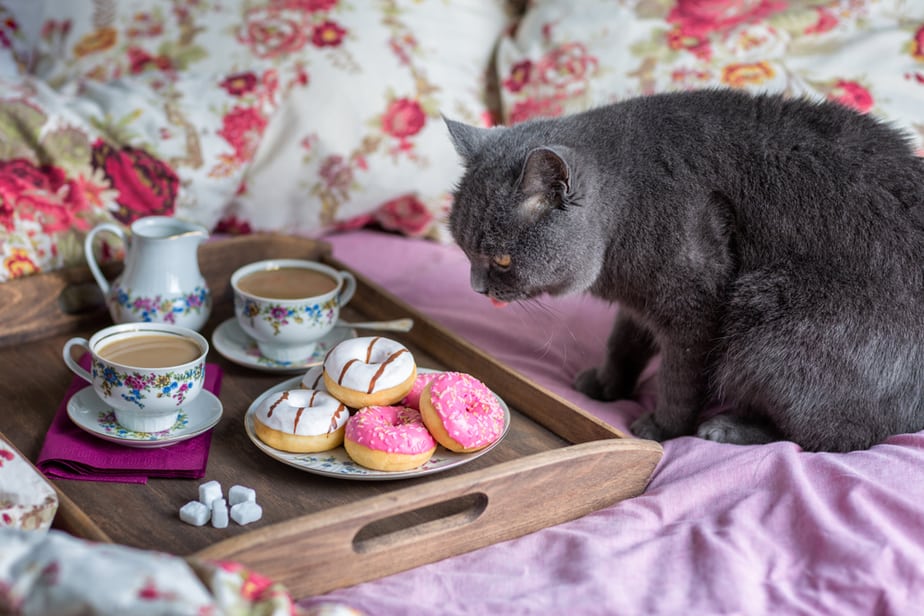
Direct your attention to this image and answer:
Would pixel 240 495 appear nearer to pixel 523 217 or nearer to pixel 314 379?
pixel 314 379

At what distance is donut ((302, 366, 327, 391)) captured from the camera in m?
1.14

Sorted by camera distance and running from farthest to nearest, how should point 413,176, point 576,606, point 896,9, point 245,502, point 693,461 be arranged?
1. point 413,176
2. point 896,9
3. point 693,461
4. point 245,502
5. point 576,606

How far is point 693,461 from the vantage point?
3.69 ft

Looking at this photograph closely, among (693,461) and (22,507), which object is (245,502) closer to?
(22,507)

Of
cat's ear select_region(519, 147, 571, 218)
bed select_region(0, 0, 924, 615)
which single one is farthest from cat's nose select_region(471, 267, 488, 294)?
bed select_region(0, 0, 924, 615)

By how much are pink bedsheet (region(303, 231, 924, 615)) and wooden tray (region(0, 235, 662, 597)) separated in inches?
1.0

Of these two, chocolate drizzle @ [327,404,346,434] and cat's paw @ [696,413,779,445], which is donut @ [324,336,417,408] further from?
cat's paw @ [696,413,779,445]

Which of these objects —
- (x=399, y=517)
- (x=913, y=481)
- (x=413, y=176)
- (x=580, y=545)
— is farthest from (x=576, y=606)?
(x=413, y=176)

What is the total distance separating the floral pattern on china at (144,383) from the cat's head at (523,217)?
386 mm

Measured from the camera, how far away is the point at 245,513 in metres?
0.95

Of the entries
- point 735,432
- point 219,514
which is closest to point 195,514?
point 219,514

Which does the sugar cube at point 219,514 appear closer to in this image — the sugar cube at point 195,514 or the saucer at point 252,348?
the sugar cube at point 195,514

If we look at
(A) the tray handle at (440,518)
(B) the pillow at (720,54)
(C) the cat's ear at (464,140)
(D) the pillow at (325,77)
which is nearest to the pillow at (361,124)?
(D) the pillow at (325,77)

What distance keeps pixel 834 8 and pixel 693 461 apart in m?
0.94
